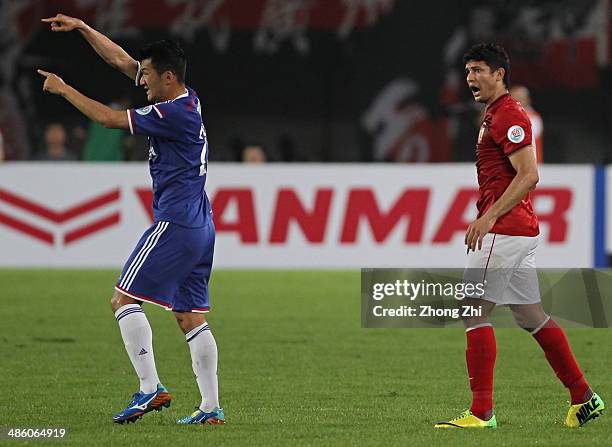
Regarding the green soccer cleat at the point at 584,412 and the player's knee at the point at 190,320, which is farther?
the player's knee at the point at 190,320

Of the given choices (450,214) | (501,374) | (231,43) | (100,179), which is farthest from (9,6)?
(501,374)

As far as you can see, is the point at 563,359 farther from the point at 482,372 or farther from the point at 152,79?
the point at 152,79

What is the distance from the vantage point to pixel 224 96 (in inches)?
869

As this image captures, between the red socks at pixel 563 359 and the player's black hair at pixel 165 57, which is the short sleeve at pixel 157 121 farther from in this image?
the red socks at pixel 563 359

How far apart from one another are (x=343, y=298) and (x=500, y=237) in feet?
24.5

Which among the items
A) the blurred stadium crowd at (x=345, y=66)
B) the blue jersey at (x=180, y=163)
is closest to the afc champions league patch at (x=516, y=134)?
the blue jersey at (x=180, y=163)

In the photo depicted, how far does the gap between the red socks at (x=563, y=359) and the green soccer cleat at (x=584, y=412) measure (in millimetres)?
26

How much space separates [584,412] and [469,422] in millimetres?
581

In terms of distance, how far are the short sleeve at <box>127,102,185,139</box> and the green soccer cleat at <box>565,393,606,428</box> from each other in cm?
238

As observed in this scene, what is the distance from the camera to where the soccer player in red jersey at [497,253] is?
23.2 feet

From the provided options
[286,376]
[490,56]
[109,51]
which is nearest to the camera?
[490,56]

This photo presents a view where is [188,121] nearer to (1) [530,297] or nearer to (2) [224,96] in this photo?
(1) [530,297]

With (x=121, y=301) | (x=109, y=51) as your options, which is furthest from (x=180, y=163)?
(x=109, y=51)

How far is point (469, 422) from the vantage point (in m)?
7.15
